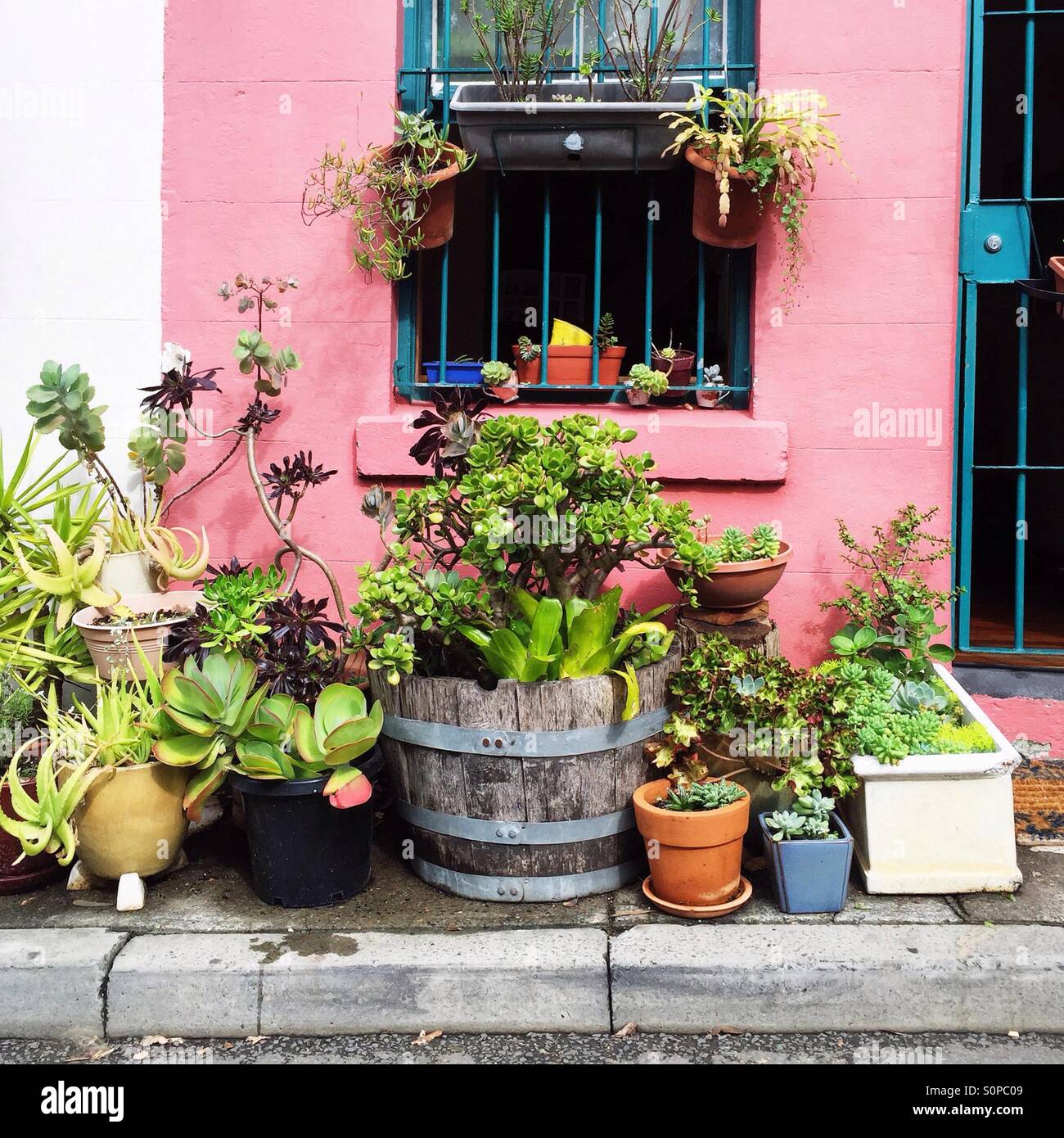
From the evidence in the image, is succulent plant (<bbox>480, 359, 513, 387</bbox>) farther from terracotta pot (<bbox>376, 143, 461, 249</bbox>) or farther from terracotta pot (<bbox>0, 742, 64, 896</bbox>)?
terracotta pot (<bbox>0, 742, 64, 896</bbox>)

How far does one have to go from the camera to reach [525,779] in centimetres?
357

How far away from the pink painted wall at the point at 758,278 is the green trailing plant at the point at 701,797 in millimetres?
1241

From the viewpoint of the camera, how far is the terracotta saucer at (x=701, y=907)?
3453mm

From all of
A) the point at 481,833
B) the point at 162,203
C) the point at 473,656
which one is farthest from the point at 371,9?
the point at 481,833

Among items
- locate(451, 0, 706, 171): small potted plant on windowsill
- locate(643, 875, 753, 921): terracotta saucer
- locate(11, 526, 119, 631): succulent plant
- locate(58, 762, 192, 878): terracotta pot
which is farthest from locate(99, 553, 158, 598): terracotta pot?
locate(643, 875, 753, 921): terracotta saucer

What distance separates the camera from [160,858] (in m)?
3.76

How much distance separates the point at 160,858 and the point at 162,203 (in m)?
2.90

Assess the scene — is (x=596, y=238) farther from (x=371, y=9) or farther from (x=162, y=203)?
(x=162, y=203)

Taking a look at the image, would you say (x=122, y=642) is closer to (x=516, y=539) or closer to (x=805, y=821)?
(x=516, y=539)

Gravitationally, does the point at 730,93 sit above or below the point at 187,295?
above

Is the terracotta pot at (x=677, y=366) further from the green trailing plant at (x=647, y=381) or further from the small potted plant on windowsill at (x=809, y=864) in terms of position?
the small potted plant on windowsill at (x=809, y=864)

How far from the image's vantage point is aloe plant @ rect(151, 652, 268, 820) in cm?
362

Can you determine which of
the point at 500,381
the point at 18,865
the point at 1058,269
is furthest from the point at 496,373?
the point at 18,865

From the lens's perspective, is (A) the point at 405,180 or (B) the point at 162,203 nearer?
(A) the point at 405,180
